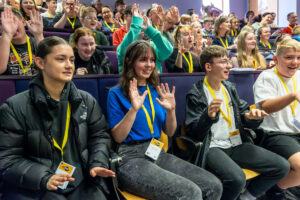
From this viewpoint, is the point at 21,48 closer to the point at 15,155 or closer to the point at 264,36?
the point at 15,155

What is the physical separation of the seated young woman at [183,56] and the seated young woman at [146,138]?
913mm

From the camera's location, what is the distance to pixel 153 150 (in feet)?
4.84

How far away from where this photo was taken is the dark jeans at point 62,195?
44.7 inches

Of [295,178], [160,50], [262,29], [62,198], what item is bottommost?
[295,178]

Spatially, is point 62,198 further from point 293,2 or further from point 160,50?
point 293,2

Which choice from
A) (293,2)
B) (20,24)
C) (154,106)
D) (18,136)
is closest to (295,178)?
(154,106)

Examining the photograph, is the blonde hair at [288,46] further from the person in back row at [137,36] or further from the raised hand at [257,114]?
the person in back row at [137,36]

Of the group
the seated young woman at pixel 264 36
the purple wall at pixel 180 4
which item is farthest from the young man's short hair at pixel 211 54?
the purple wall at pixel 180 4

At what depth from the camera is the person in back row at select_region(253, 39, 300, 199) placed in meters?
1.75

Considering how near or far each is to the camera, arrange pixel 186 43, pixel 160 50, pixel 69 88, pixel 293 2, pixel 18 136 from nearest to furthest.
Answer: pixel 18 136 → pixel 69 88 → pixel 160 50 → pixel 186 43 → pixel 293 2

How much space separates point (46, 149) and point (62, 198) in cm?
23

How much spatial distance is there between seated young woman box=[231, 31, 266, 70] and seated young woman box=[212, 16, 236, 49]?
1307mm

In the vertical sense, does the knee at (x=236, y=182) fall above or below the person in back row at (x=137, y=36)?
below

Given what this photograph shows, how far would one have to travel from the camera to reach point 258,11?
1058 centimetres
